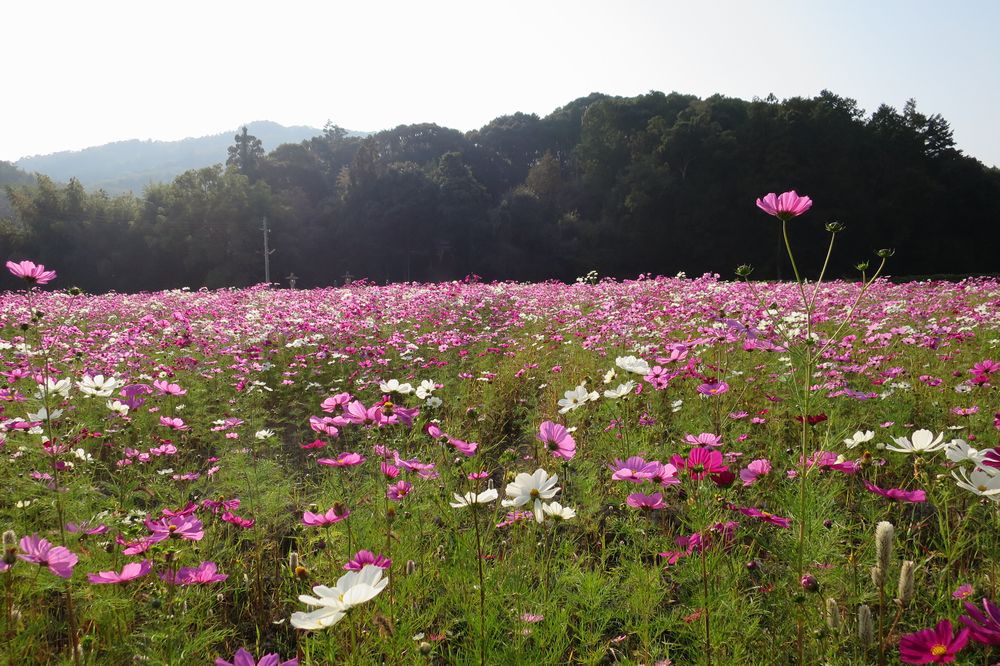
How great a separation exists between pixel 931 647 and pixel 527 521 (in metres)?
1.08

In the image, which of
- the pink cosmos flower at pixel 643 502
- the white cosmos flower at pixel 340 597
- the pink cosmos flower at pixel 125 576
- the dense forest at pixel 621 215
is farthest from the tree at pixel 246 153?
the white cosmos flower at pixel 340 597

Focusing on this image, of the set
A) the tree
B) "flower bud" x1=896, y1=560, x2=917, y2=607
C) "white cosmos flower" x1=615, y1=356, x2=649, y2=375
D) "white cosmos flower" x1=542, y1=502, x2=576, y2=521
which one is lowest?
"white cosmos flower" x1=542, y1=502, x2=576, y2=521

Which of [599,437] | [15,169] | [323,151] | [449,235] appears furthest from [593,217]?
[15,169]

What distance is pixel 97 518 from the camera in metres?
1.64

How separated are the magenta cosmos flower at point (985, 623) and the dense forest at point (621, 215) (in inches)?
1067

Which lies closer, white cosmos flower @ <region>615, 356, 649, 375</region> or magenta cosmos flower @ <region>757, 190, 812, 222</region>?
magenta cosmos flower @ <region>757, 190, 812, 222</region>

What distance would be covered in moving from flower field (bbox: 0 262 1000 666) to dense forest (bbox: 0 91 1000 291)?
24825mm

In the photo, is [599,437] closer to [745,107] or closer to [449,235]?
[449,235]

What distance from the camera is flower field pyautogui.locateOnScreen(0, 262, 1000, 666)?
1.27 metres

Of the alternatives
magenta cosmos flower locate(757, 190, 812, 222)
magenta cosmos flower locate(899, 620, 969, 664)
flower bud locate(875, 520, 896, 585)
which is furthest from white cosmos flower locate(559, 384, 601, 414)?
magenta cosmos flower locate(899, 620, 969, 664)

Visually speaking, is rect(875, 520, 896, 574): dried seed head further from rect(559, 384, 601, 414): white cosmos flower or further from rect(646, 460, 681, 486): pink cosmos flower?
rect(559, 384, 601, 414): white cosmos flower

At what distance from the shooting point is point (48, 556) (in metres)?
1.10

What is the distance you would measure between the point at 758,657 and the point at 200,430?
2.88 meters

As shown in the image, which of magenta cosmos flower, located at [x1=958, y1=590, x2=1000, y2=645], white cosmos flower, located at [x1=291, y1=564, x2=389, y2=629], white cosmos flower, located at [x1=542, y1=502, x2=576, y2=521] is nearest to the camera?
magenta cosmos flower, located at [x1=958, y1=590, x2=1000, y2=645]
